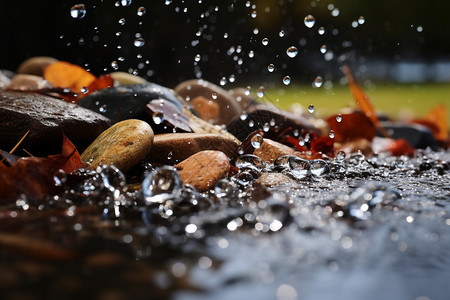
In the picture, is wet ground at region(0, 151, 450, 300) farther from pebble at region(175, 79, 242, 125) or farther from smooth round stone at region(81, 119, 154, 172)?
pebble at region(175, 79, 242, 125)

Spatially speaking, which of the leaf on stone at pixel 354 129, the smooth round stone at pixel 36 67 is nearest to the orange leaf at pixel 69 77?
the smooth round stone at pixel 36 67

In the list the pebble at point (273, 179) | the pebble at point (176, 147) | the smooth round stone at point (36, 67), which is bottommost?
the smooth round stone at point (36, 67)

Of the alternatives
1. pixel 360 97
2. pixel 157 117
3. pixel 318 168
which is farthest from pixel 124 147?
pixel 360 97

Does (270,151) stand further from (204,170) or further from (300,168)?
(204,170)

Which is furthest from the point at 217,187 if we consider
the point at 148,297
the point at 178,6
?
the point at 178,6

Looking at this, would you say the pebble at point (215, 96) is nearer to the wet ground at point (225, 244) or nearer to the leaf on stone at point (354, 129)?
the leaf on stone at point (354, 129)

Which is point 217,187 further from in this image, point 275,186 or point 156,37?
point 156,37
